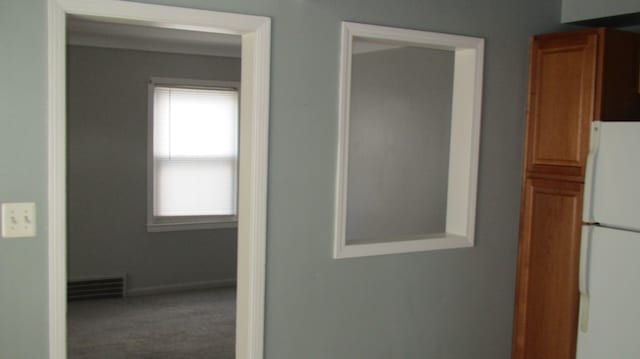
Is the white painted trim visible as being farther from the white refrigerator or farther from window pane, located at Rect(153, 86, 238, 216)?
window pane, located at Rect(153, 86, 238, 216)

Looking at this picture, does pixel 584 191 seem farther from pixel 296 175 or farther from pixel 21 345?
pixel 21 345

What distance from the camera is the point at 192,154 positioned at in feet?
20.9

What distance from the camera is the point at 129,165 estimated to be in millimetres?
6090

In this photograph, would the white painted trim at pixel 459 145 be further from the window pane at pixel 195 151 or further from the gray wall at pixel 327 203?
the window pane at pixel 195 151

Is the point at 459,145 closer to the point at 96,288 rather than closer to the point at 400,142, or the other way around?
the point at 400,142

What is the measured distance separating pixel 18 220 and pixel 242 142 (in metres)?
0.95

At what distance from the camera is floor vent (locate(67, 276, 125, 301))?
19.2 feet

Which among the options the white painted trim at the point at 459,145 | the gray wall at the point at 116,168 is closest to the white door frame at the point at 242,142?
the white painted trim at the point at 459,145

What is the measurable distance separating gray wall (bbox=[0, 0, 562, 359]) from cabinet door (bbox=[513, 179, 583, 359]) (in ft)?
0.30

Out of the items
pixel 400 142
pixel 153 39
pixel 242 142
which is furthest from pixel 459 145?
pixel 153 39

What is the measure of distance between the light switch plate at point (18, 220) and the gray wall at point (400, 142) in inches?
130

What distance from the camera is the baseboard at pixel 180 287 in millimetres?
6191

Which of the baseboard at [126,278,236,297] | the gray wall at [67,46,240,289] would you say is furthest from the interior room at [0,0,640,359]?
the baseboard at [126,278,236,297]

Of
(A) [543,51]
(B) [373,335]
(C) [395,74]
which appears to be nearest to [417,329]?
(B) [373,335]
